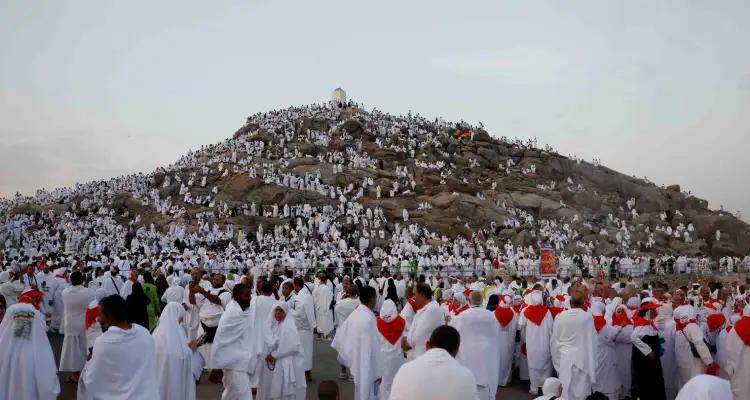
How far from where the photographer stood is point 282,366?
796 cm

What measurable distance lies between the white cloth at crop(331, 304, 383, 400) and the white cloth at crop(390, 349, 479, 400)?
3524mm

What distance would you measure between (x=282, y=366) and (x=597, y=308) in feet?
15.7

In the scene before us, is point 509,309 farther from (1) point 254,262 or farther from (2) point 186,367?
(1) point 254,262

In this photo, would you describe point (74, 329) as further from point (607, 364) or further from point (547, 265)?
point (547, 265)

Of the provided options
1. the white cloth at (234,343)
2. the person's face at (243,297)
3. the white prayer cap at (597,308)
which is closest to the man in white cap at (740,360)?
the white prayer cap at (597,308)

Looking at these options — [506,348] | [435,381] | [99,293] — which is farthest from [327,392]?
[99,293]

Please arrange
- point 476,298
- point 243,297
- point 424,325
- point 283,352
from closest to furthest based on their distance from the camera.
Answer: point 243,297 → point 424,325 → point 283,352 → point 476,298

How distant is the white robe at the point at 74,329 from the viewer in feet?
36.3

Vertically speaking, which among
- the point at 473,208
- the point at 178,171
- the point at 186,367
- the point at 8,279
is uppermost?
the point at 178,171

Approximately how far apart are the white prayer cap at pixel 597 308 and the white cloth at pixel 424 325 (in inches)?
129

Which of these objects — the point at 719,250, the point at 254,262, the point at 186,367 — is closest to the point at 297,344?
the point at 186,367

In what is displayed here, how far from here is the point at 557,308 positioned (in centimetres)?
1130

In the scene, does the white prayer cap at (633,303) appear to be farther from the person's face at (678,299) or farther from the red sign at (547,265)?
the red sign at (547,265)

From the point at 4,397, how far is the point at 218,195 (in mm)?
47373
